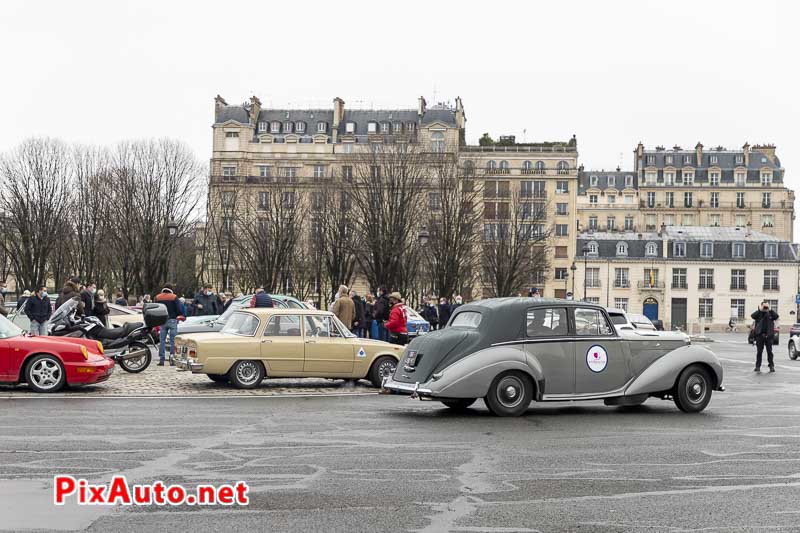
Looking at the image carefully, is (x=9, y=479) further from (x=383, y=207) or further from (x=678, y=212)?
(x=678, y=212)

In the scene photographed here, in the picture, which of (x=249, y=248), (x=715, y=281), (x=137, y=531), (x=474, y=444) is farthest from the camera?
(x=715, y=281)

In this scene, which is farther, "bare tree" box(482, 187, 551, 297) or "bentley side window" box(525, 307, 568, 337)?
"bare tree" box(482, 187, 551, 297)

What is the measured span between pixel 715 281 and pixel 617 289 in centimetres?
968

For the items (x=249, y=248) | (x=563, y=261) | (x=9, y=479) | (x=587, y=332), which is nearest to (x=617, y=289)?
(x=563, y=261)

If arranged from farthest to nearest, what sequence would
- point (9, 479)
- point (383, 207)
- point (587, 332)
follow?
point (383, 207) < point (587, 332) < point (9, 479)

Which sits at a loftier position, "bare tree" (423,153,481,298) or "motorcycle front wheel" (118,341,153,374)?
"bare tree" (423,153,481,298)

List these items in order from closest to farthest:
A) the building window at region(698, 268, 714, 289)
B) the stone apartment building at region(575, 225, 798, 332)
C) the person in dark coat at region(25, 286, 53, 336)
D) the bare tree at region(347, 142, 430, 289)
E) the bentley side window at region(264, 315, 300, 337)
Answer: the bentley side window at region(264, 315, 300, 337)
the person in dark coat at region(25, 286, 53, 336)
the bare tree at region(347, 142, 430, 289)
the stone apartment building at region(575, 225, 798, 332)
the building window at region(698, 268, 714, 289)

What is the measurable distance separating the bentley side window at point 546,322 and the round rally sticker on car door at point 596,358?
1.66 ft

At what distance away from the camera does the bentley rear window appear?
15523 millimetres

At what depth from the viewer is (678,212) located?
463ft

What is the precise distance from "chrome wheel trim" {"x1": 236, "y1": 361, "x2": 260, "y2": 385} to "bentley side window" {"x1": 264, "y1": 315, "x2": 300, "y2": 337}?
24.9 inches
